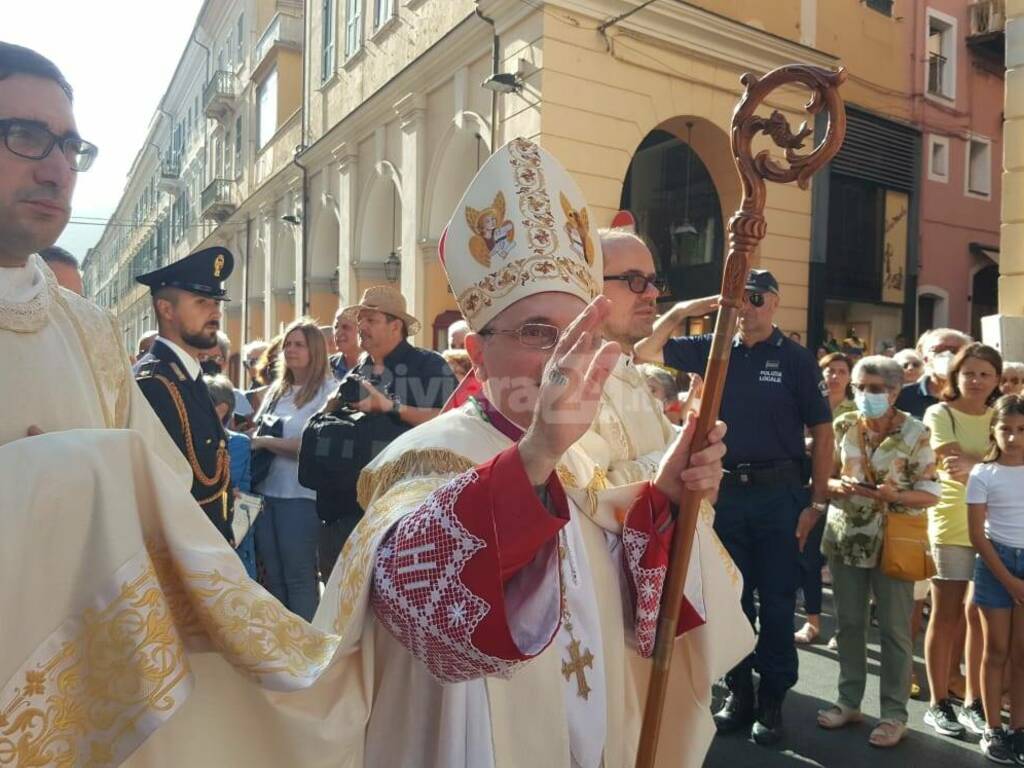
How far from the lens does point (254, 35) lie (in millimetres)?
25156

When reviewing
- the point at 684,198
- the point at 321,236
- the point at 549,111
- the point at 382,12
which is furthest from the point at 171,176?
the point at 549,111

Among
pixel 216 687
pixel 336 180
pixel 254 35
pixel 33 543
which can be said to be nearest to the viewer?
pixel 33 543

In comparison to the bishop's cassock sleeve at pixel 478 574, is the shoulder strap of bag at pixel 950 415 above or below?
above

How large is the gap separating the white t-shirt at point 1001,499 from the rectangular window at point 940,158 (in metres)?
13.0

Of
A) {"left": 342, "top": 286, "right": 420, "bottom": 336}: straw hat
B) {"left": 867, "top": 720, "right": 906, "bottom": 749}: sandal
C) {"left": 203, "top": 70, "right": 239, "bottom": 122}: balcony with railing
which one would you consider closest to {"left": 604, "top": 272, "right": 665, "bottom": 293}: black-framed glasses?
{"left": 342, "top": 286, "right": 420, "bottom": 336}: straw hat

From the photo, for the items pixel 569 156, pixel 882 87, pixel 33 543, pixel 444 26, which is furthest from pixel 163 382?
pixel 882 87

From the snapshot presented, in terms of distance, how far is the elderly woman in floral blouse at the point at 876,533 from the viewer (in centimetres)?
402

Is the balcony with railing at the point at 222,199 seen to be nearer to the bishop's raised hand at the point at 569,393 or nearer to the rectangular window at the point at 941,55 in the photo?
the rectangular window at the point at 941,55

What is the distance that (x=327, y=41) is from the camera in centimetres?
1770

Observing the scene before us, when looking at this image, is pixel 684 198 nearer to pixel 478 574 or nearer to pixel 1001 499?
pixel 1001 499

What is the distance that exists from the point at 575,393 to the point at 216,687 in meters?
0.76

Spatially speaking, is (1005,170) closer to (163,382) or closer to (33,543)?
(163,382)

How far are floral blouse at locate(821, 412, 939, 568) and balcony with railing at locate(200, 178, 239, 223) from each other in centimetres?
2451

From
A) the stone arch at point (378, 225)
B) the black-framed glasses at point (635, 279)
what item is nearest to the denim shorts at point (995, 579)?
the black-framed glasses at point (635, 279)
